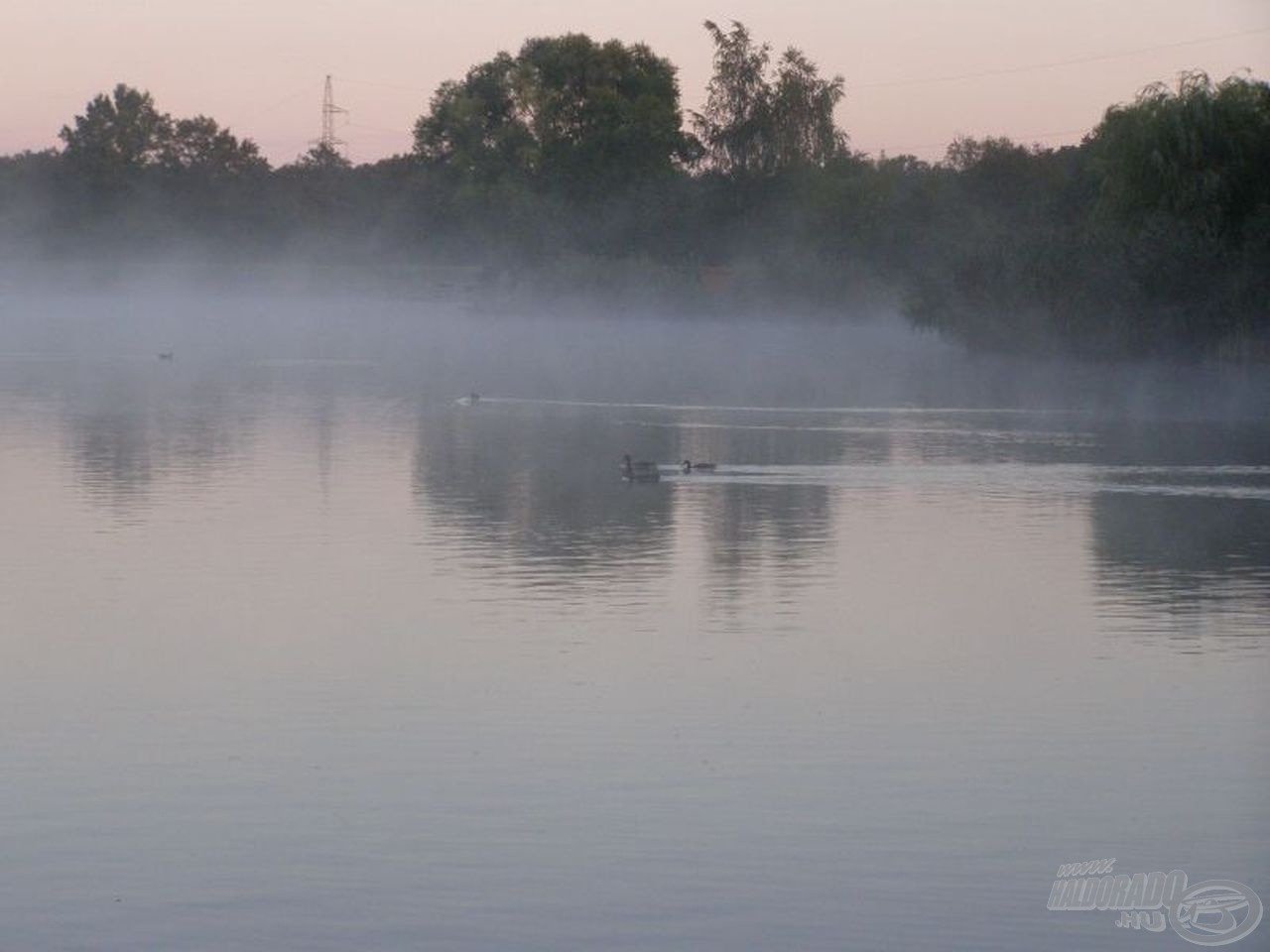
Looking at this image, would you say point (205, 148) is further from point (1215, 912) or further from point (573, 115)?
point (1215, 912)

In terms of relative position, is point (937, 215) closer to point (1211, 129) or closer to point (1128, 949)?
point (1211, 129)

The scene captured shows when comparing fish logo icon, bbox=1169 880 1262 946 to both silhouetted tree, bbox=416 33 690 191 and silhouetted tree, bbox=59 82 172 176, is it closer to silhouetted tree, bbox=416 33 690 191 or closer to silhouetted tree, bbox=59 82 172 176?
silhouetted tree, bbox=416 33 690 191

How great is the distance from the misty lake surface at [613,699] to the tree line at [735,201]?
19.4m

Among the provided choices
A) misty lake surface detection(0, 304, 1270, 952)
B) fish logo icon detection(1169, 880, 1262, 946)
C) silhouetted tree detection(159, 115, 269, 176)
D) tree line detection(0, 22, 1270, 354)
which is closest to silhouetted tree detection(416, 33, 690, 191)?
tree line detection(0, 22, 1270, 354)

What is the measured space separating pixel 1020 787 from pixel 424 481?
13830 millimetres

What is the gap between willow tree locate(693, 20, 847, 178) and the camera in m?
85.8

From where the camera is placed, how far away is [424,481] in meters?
23.3

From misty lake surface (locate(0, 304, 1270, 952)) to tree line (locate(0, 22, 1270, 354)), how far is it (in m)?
19.4

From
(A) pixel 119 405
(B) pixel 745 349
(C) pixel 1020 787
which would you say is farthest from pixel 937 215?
(C) pixel 1020 787

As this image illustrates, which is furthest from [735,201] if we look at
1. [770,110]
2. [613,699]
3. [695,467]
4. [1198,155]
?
[613,699]

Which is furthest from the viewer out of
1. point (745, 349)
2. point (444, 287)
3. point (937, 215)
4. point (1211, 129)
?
point (444, 287)

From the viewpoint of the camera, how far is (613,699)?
467 inches

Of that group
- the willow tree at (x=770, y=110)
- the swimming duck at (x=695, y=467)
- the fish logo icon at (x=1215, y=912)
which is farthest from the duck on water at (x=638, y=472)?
the willow tree at (x=770, y=110)

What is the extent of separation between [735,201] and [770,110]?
4.33 metres
